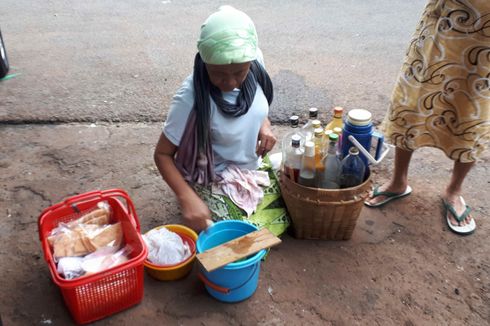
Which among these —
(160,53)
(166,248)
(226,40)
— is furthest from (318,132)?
(160,53)

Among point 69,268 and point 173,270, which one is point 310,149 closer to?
point 173,270

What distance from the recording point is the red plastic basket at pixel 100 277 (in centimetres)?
175

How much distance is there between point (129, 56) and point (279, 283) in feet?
10.5

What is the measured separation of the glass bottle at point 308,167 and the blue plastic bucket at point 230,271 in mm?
339

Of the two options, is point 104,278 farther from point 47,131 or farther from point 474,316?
point 47,131

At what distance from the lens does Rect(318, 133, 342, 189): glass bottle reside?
211 centimetres

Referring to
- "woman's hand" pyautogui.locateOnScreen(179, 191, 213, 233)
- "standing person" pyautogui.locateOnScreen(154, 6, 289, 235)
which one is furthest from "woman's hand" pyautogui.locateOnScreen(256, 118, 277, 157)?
"woman's hand" pyautogui.locateOnScreen(179, 191, 213, 233)

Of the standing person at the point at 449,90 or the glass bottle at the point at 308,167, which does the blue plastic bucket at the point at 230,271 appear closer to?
the glass bottle at the point at 308,167

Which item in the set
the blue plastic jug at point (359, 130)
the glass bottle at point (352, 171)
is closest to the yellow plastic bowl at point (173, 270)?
the glass bottle at point (352, 171)

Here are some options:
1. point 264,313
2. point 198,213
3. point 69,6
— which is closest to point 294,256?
point 264,313

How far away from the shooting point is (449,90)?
216 cm

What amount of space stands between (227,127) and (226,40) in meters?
0.49

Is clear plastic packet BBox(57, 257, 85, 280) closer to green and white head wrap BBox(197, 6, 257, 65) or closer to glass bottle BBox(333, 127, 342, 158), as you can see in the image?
green and white head wrap BBox(197, 6, 257, 65)

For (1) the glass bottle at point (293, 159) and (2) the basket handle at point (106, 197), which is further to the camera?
(1) the glass bottle at point (293, 159)
